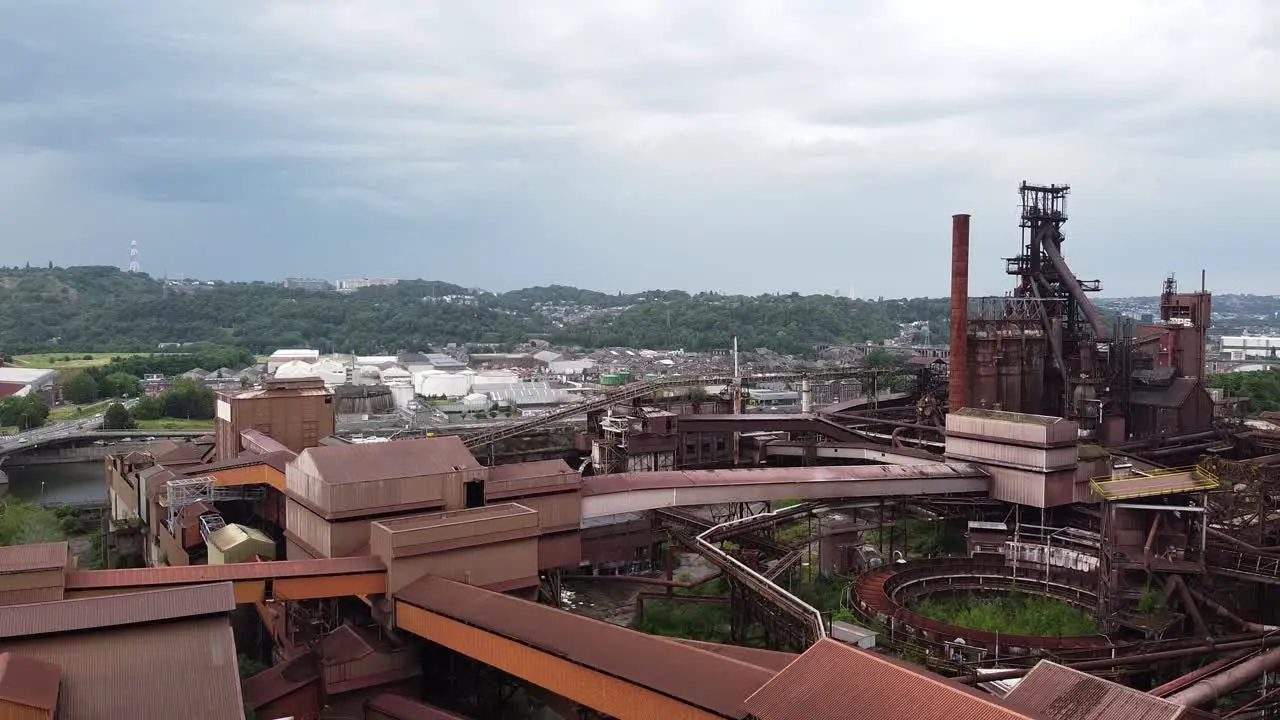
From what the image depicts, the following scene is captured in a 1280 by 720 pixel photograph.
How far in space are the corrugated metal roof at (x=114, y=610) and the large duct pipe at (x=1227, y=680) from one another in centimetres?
1821

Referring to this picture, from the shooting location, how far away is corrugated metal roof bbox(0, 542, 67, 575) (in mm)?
19422

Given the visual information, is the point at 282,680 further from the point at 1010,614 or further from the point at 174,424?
the point at 174,424

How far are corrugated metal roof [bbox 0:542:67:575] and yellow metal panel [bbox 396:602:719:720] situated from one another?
23.2 feet

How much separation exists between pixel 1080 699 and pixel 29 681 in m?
16.4

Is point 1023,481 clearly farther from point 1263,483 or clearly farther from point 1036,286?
point 1036,286

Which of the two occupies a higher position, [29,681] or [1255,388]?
[29,681]

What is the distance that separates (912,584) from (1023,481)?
8318mm

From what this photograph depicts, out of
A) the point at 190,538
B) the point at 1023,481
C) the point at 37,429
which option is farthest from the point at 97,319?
the point at 1023,481

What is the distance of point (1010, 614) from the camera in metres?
26.1

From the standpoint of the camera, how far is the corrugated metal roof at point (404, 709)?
19.4m

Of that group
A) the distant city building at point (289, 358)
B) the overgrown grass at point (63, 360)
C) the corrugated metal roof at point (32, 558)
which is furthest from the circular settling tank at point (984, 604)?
the overgrown grass at point (63, 360)

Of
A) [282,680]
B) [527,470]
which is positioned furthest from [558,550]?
[282,680]

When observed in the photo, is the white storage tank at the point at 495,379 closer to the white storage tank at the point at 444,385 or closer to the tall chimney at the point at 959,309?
the white storage tank at the point at 444,385

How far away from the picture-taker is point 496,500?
85.4ft
